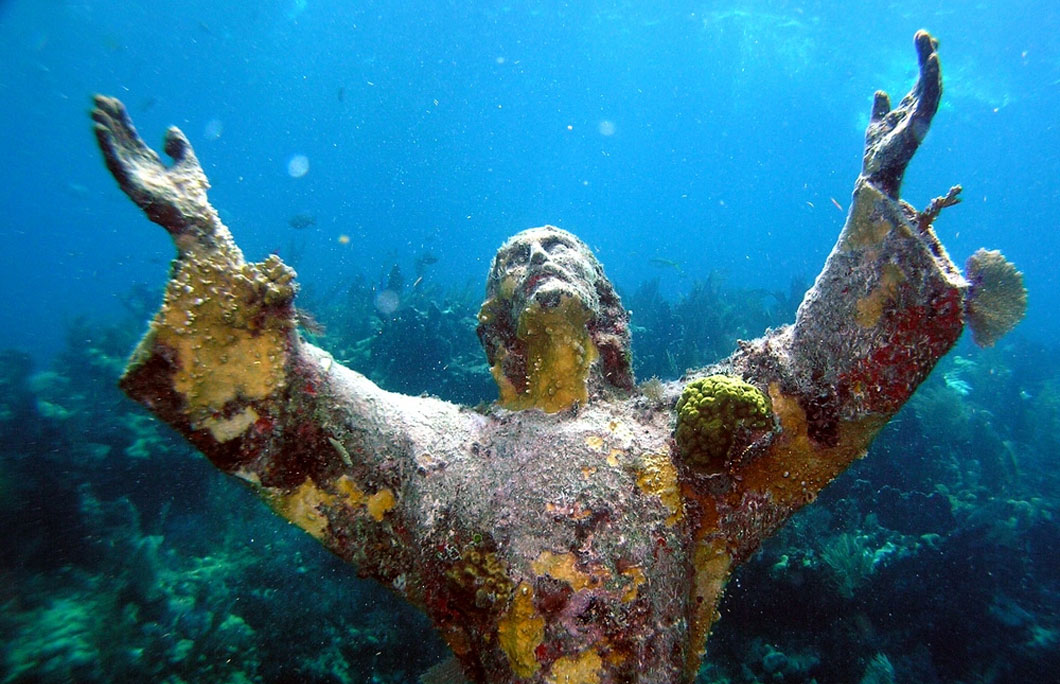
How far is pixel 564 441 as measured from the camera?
265 cm

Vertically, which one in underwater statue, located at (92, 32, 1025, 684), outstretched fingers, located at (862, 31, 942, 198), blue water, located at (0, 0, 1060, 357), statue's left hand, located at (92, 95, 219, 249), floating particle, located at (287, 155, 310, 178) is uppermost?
floating particle, located at (287, 155, 310, 178)

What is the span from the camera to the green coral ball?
2.39m

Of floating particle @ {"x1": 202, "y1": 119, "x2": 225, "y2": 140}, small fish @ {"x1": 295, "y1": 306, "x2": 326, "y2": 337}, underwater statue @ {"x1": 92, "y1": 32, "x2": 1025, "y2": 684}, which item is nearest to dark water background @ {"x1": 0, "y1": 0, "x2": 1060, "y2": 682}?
floating particle @ {"x1": 202, "y1": 119, "x2": 225, "y2": 140}

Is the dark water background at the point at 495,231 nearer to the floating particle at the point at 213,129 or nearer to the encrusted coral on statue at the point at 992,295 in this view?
the floating particle at the point at 213,129

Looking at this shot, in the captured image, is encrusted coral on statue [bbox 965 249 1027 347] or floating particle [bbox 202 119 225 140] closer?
→ encrusted coral on statue [bbox 965 249 1027 347]

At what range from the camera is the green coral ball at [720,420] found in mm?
2387

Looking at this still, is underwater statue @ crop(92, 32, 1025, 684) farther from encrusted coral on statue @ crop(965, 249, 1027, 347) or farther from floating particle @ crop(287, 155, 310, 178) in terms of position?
floating particle @ crop(287, 155, 310, 178)

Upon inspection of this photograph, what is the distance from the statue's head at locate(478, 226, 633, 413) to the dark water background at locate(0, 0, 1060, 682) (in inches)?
155

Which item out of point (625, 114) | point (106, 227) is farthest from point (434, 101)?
point (106, 227)

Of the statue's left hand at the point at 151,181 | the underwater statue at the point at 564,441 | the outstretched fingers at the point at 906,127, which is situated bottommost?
the underwater statue at the point at 564,441

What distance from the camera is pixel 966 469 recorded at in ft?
33.0

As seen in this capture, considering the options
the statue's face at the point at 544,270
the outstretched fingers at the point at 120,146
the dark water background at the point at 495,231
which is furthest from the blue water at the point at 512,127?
the statue's face at the point at 544,270

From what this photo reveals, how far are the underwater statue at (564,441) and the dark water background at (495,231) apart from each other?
12.7ft

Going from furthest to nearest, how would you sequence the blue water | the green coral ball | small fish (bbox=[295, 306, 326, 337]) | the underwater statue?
the blue water, small fish (bbox=[295, 306, 326, 337]), the green coral ball, the underwater statue
